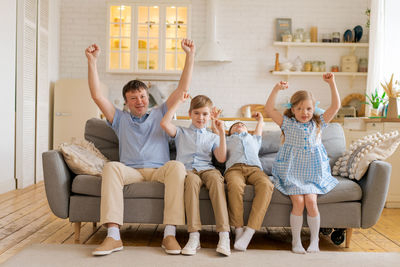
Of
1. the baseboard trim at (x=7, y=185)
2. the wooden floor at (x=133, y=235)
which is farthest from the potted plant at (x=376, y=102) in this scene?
the baseboard trim at (x=7, y=185)

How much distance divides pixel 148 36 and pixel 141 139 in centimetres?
364

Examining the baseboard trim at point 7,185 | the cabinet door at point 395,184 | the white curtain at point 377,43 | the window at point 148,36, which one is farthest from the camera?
the window at point 148,36

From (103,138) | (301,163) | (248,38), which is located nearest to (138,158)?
(103,138)

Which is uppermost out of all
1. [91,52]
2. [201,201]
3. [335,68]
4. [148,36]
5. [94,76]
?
[148,36]

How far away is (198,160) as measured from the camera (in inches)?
110

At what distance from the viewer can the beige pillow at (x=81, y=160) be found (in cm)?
260

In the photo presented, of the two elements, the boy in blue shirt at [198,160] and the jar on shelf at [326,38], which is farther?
the jar on shelf at [326,38]

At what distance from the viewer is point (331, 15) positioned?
6398 mm

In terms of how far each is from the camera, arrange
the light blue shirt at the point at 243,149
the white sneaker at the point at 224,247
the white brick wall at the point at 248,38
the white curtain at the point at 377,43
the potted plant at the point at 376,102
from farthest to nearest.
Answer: the white brick wall at the point at 248,38
the white curtain at the point at 377,43
the potted plant at the point at 376,102
the light blue shirt at the point at 243,149
the white sneaker at the point at 224,247

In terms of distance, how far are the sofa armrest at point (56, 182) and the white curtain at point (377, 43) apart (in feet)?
13.7

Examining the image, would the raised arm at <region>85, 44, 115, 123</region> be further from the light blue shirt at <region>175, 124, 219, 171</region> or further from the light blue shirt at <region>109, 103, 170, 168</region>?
the light blue shirt at <region>175, 124, 219, 171</region>

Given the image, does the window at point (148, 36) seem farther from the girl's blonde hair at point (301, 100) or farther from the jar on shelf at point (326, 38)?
the girl's blonde hair at point (301, 100)

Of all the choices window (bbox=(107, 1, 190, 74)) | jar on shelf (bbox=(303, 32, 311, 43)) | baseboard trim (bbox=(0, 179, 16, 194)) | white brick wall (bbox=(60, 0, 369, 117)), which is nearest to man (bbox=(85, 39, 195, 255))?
baseboard trim (bbox=(0, 179, 16, 194))

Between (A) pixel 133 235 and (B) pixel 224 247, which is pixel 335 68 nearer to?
(A) pixel 133 235
